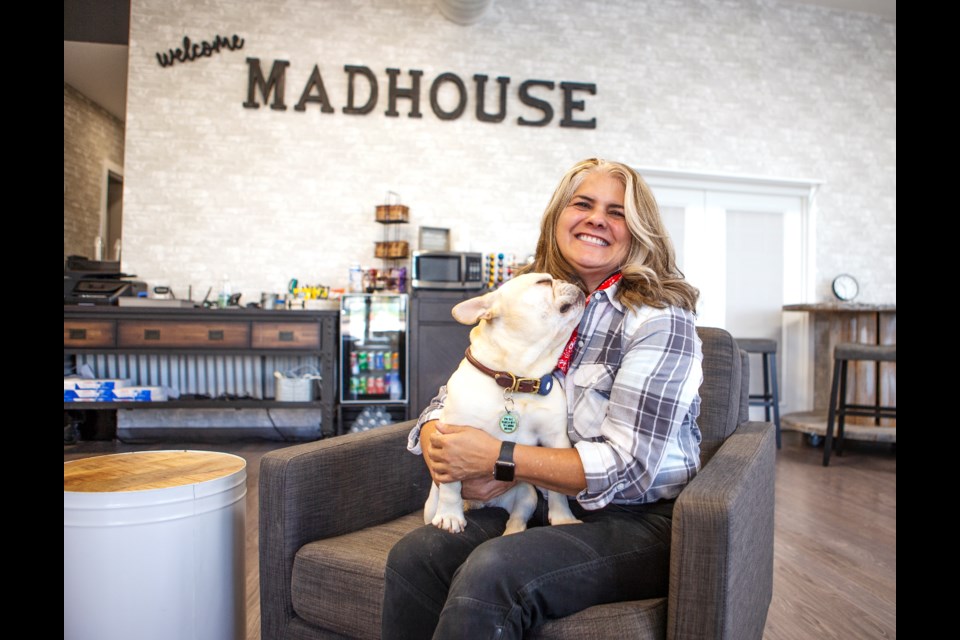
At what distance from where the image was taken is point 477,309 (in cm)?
151

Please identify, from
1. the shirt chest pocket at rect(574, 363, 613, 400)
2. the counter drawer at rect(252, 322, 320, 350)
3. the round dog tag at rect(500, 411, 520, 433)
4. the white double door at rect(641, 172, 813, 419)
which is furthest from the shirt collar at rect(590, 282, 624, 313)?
the white double door at rect(641, 172, 813, 419)

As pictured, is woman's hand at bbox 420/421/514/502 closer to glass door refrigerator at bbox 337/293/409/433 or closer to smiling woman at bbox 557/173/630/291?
smiling woman at bbox 557/173/630/291

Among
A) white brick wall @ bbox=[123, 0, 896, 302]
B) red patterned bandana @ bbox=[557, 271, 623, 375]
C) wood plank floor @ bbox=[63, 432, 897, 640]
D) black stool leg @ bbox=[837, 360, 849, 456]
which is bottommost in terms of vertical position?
wood plank floor @ bbox=[63, 432, 897, 640]

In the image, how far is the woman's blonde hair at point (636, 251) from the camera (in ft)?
4.82

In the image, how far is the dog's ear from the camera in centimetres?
149

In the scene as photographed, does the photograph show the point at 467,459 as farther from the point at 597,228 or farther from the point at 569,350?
the point at 597,228

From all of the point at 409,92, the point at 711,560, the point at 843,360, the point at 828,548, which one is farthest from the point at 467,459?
the point at 409,92

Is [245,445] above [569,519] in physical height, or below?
below

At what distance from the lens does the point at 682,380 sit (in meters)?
1.32

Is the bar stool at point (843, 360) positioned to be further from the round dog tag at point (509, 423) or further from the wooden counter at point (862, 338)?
the round dog tag at point (509, 423)

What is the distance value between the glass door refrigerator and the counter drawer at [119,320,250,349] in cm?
84
